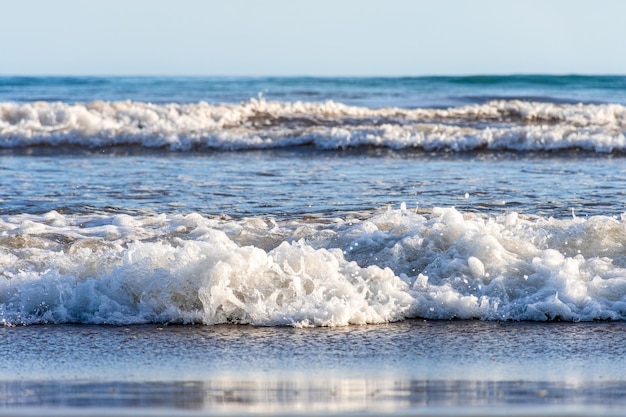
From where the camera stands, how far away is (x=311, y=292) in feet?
16.1

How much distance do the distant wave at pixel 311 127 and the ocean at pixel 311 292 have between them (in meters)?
2.94

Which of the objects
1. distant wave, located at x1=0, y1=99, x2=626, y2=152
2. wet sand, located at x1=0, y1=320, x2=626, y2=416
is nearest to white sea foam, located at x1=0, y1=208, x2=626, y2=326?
wet sand, located at x1=0, y1=320, x2=626, y2=416

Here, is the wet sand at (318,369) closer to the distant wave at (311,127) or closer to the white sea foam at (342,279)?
the white sea foam at (342,279)

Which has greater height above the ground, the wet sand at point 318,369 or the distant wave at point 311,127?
the distant wave at point 311,127

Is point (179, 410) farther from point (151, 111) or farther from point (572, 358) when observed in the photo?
point (151, 111)

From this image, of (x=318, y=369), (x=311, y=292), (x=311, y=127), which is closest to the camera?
(x=318, y=369)

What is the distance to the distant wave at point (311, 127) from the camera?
1310 cm

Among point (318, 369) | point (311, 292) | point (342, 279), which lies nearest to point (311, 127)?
point (342, 279)

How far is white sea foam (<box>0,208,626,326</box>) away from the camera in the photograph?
483 cm

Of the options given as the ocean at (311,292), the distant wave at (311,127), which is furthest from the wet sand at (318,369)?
the distant wave at (311,127)

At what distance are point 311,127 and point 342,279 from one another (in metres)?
10.2

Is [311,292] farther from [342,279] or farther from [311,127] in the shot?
[311,127]

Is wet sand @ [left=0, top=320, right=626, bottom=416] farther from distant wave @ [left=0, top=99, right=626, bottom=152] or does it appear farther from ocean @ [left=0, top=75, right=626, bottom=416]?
distant wave @ [left=0, top=99, right=626, bottom=152]

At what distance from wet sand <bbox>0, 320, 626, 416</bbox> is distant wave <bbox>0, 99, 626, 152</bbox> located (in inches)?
340
